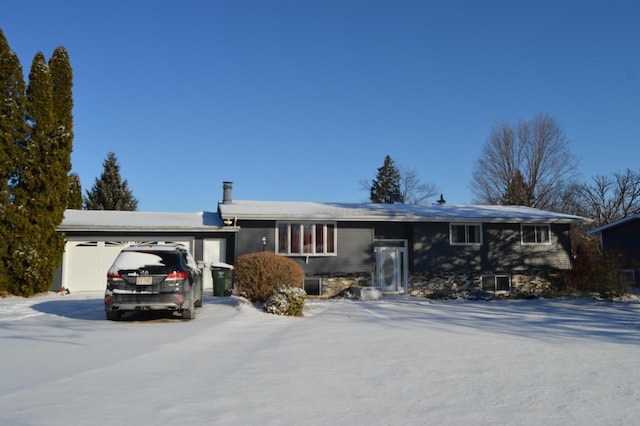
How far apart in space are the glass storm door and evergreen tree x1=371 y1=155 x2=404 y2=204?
2940cm

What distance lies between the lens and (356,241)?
65.7ft

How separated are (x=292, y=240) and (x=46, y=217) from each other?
363 inches

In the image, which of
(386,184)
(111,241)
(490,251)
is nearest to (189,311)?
(111,241)

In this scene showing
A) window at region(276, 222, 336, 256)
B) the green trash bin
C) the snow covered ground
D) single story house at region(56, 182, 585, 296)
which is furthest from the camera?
window at region(276, 222, 336, 256)

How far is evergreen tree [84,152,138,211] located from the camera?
3819 cm

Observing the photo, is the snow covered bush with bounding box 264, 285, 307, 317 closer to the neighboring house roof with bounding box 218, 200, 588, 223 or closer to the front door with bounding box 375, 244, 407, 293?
the neighboring house roof with bounding box 218, 200, 588, 223

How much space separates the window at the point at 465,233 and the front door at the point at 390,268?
2.21 meters

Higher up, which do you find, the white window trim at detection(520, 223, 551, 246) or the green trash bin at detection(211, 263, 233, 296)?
the white window trim at detection(520, 223, 551, 246)

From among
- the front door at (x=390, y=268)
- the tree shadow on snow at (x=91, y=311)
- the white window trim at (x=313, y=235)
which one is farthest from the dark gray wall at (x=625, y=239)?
the tree shadow on snow at (x=91, y=311)

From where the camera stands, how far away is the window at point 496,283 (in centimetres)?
2088

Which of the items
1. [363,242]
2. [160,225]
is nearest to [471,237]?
[363,242]

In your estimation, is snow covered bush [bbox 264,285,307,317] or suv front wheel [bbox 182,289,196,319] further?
snow covered bush [bbox 264,285,307,317]

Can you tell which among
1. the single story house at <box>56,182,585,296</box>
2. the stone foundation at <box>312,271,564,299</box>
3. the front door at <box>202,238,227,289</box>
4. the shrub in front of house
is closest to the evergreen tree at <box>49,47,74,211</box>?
the single story house at <box>56,182,585,296</box>

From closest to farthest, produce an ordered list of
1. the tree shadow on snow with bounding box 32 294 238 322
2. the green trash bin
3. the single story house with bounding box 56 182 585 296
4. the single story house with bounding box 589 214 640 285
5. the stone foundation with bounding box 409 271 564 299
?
the tree shadow on snow with bounding box 32 294 238 322 → the green trash bin → the single story house with bounding box 56 182 585 296 → the stone foundation with bounding box 409 271 564 299 → the single story house with bounding box 589 214 640 285
